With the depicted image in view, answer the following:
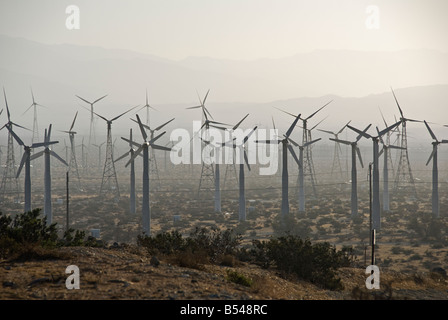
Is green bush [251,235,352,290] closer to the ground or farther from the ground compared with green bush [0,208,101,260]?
closer to the ground

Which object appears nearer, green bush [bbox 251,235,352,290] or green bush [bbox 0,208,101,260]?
green bush [bbox 0,208,101,260]

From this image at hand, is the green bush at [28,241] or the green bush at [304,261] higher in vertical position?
the green bush at [28,241]

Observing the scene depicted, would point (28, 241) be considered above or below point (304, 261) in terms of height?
above

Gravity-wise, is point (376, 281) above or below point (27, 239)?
below

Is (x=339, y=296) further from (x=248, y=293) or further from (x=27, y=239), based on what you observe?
(x=27, y=239)

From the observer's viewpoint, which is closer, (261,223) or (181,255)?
(181,255)

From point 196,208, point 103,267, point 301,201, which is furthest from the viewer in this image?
point 196,208

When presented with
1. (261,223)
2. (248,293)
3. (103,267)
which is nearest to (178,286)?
(248,293)

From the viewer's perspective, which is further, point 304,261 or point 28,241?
point 304,261

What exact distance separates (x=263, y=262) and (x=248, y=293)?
→ 1003 centimetres

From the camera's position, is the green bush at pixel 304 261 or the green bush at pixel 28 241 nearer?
the green bush at pixel 28 241

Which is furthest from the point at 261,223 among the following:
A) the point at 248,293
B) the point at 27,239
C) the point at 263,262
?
the point at 248,293

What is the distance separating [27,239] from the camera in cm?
2812
